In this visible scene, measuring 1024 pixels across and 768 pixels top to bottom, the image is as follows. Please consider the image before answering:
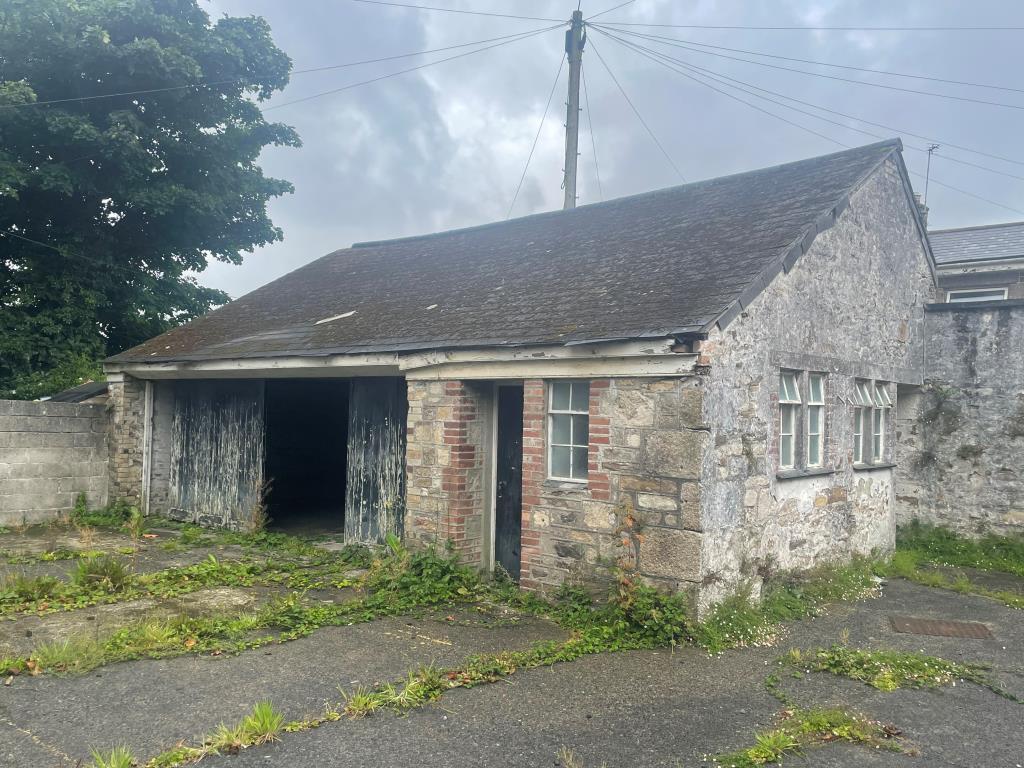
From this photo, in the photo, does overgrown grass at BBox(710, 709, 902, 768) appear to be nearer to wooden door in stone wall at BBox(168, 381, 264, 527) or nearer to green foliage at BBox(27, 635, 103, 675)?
green foliage at BBox(27, 635, 103, 675)

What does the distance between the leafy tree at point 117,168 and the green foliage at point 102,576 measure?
9658 millimetres

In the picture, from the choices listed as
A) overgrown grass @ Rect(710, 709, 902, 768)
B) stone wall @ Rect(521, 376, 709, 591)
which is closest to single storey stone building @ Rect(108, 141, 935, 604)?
stone wall @ Rect(521, 376, 709, 591)

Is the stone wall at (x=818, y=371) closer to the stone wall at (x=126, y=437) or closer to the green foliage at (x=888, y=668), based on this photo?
the green foliage at (x=888, y=668)

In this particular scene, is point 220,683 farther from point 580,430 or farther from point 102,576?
point 580,430

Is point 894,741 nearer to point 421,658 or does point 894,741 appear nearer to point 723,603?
point 723,603

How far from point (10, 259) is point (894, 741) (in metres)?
20.2

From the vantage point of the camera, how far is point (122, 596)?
7.85m

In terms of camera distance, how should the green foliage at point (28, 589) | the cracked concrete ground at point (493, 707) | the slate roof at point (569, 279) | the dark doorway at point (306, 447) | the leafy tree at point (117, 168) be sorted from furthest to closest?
the leafy tree at point (117, 168) < the dark doorway at point (306, 447) < the slate roof at point (569, 279) < the green foliage at point (28, 589) < the cracked concrete ground at point (493, 707)

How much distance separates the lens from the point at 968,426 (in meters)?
11.6

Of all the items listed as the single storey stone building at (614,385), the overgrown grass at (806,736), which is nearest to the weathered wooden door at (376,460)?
the single storey stone building at (614,385)

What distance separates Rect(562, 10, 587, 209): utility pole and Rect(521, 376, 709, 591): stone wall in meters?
11.7

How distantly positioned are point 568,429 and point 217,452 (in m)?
7.23

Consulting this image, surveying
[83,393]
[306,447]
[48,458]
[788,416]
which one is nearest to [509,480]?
[788,416]

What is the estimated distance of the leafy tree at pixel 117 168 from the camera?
16719mm
